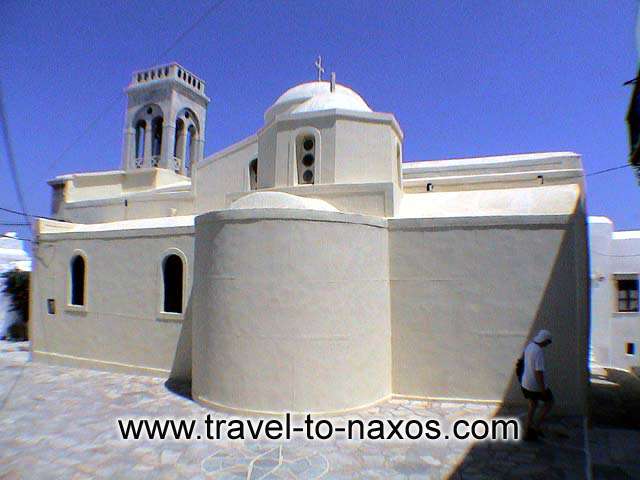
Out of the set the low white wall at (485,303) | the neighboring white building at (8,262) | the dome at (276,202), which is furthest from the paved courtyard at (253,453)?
the neighboring white building at (8,262)

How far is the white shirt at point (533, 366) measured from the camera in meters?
5.77

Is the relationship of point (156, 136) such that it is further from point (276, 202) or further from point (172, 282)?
point (276, 202)

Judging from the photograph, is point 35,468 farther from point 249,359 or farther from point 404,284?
point 404,284

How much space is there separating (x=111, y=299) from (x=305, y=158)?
5609mm

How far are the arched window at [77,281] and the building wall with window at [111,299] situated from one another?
0.04m

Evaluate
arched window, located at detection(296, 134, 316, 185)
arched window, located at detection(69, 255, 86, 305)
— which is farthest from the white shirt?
arched window, located at detection(69, 255, 86, 305)

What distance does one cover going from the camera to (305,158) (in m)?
9.59

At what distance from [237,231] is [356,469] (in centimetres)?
381

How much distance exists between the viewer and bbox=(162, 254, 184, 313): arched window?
9602 mm

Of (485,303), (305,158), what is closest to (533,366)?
(485,303)

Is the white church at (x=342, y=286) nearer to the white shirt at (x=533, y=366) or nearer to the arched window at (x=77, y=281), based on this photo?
the arched window at (x=77, y=281)

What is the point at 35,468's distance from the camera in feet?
17.1

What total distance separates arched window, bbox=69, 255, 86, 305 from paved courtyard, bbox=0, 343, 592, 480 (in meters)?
3.92

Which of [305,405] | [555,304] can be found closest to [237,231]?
[305,405]
